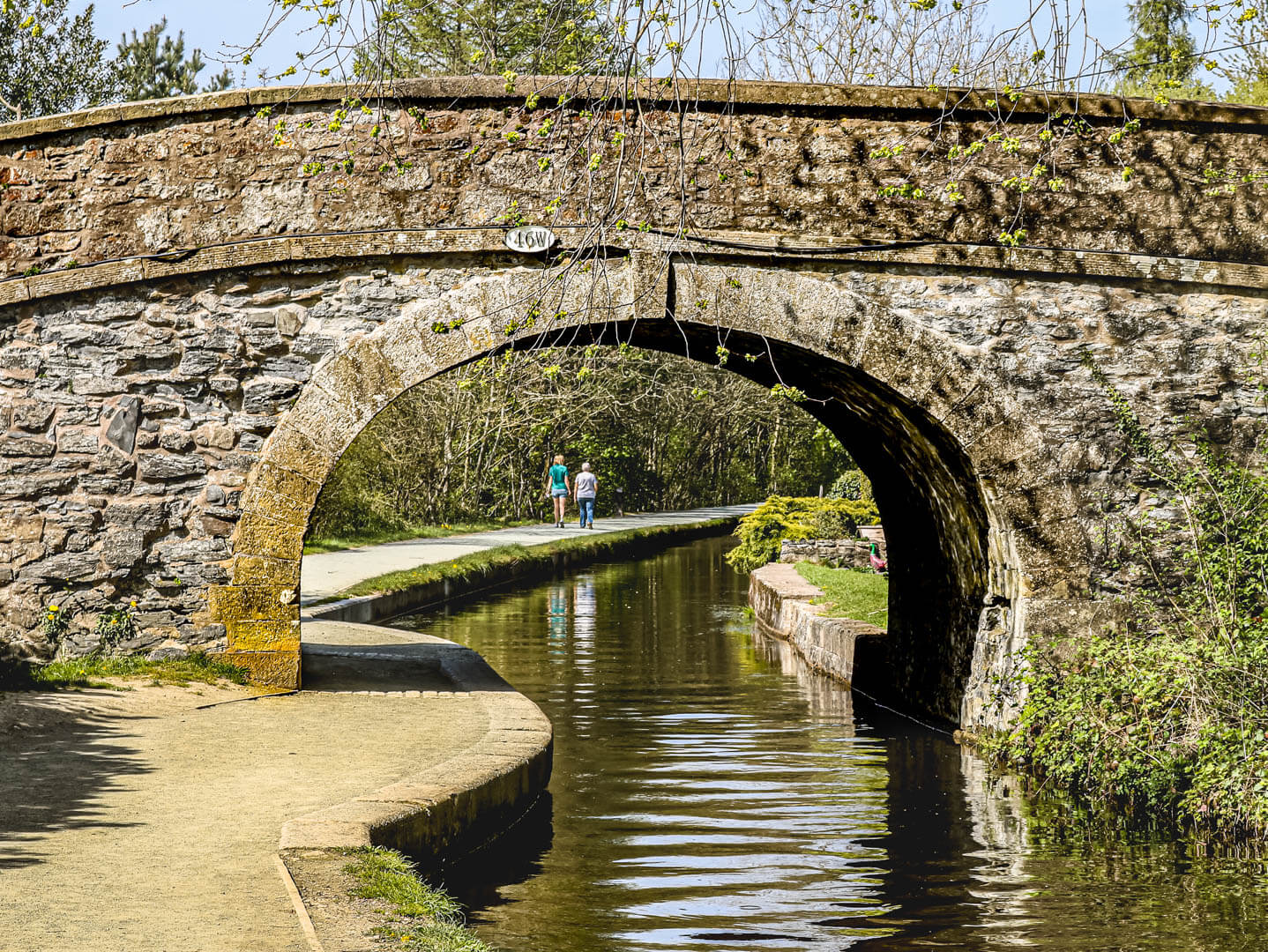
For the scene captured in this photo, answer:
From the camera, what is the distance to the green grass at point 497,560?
1366 cm

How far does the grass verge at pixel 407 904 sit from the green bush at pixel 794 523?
13427 millimetres

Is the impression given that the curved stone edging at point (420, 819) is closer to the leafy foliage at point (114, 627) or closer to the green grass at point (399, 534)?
the leafy foliage at point (114, 627)

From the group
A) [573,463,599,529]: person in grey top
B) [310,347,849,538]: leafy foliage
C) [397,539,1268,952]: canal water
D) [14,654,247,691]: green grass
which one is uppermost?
[310,347,849,538]: leafy foliage

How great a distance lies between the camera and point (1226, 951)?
4.79 meters

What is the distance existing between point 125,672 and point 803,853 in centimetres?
374

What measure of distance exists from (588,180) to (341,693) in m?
3.14

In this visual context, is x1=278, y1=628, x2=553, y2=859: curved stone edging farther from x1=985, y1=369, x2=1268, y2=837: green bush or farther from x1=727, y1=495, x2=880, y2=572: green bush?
x1=727, y1=495, x2=880, y2=572: green bush

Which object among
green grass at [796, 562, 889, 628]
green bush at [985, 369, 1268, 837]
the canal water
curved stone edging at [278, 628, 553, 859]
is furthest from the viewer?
green grass at [796, 562, 889, 628]

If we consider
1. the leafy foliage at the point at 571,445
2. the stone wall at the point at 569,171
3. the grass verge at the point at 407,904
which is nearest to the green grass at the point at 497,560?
A: the leafy foliage at the point at 571,445

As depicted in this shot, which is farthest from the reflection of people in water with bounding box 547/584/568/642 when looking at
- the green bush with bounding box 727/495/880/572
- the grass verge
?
the grass verge

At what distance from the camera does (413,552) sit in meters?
17.6

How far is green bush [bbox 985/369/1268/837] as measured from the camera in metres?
6.34

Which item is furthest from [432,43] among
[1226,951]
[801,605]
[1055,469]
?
[1226,951]

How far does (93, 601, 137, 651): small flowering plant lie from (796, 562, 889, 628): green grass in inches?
218
